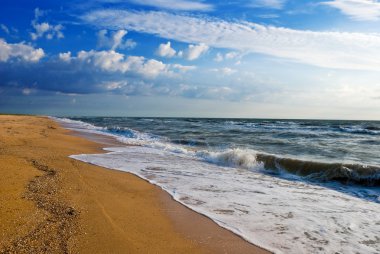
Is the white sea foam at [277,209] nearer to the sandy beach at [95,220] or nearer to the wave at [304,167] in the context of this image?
the sandy beach at [95,220]

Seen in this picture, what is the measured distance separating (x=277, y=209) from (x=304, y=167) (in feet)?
18.6

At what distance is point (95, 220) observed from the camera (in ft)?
15.0

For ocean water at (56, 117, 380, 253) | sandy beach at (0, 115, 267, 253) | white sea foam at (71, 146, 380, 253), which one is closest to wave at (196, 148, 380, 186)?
ocean water at (56, 117, 380, 253)

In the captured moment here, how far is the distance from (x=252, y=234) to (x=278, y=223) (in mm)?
716

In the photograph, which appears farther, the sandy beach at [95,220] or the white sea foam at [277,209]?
the white sea foam at [277,209]

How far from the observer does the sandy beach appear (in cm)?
376

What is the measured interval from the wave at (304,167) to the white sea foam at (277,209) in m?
1.59

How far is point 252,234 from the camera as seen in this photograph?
4.65 meters

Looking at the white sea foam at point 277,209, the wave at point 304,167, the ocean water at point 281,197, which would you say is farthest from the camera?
the wave at point 304,167

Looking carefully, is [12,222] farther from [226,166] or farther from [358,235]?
[226,166]

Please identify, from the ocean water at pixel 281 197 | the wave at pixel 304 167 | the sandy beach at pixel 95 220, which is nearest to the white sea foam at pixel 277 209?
the ocean water at pixel 281 197

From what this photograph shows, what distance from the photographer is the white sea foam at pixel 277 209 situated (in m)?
4.52

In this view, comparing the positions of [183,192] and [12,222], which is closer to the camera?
[12,222]

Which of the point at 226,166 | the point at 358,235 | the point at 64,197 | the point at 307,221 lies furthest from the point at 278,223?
the point at 226,166
